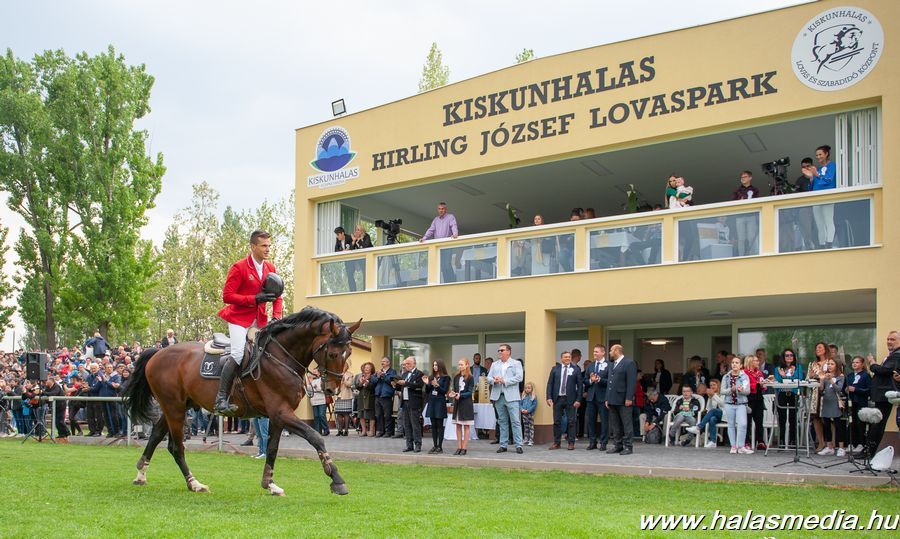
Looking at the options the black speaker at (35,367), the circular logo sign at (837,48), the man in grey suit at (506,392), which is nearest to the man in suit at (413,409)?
the man in grey suit at (506,392)

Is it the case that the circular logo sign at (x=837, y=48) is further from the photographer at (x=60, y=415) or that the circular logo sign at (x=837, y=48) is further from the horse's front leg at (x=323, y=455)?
the photographer at (x=60, y=415)

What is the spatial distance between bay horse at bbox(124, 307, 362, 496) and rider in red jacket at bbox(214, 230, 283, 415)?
135mm

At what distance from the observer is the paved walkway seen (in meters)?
12.1

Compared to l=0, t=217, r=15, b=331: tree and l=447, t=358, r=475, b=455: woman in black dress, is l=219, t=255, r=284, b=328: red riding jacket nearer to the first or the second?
l=447, t=358, r=475, b=455: woman in black dress

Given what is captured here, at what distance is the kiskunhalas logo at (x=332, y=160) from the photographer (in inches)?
892

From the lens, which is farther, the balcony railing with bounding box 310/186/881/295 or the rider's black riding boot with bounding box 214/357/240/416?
the balcony railing with bounding box 310/186/881/295

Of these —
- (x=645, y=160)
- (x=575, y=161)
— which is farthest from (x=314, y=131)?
(x=645, y=160)

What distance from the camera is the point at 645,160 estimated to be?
2006 centimetres

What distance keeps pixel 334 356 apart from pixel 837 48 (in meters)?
11.7

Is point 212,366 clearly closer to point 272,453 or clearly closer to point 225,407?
point 225,407

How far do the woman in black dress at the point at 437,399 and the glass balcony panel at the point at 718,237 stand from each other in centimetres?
544

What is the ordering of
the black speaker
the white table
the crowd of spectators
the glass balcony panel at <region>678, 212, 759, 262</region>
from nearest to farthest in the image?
the glass balcony panel at <region>678, 212, 759, 262</region> → the white table → the crowd of spectators → the black speaker

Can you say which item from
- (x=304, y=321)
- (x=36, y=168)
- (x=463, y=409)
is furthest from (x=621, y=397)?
(x=36, y=168)

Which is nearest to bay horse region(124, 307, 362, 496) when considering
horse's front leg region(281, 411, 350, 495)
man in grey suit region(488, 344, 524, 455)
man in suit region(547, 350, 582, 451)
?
horse's front leg region(281, 411, 350, 495)
